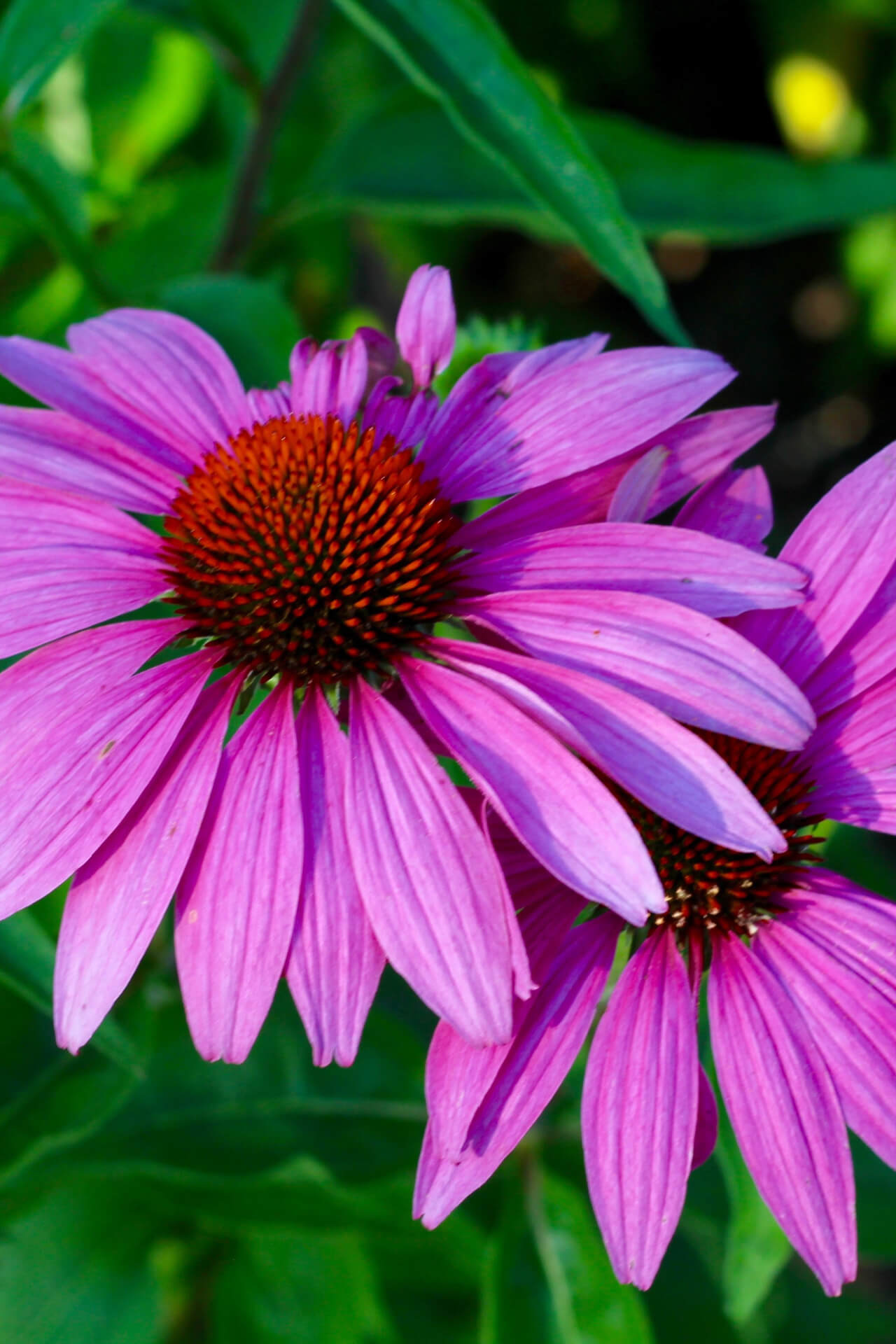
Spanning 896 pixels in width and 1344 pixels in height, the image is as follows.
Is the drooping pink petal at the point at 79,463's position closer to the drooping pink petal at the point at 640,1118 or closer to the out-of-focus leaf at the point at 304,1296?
the drooping pink petal at the point at 640,1118

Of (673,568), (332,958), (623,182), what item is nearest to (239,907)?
(332,958)

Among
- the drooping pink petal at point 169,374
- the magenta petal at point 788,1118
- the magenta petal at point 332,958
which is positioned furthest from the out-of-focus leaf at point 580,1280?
the drooping pink petal at point 169,374

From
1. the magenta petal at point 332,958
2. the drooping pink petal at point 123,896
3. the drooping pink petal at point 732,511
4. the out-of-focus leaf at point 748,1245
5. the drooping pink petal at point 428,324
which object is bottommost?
the out-of-focus leaf at point 748,1245

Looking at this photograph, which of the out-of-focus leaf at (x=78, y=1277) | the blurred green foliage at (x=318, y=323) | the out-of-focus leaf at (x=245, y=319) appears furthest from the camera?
the out-of-focus leaf at (x=78, y=1277)

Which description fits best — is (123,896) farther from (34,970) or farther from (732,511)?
(732,511)

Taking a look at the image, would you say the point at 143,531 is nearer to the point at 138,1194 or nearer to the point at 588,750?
the point at 588,750

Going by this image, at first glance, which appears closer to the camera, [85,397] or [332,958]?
[332,958]
